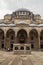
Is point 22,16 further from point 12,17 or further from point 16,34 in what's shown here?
point 16,34

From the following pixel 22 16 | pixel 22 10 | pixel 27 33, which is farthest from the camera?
pixel 22 10

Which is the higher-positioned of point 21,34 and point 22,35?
point 21,34

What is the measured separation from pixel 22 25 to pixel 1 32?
6434mm

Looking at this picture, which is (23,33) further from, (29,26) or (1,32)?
(1,32)

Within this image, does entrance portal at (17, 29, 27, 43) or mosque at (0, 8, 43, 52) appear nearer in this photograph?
mosque at (0, 8, 43, 52)

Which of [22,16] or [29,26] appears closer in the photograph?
[29,26]

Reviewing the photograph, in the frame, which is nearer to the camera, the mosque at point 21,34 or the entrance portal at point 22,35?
the mosque at point 21,34

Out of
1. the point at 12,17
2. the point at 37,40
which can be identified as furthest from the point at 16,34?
the point at 12,17

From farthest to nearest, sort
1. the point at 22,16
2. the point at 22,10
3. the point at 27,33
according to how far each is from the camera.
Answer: the point at 22,10 < the point at 22,16 < the point at 27,33

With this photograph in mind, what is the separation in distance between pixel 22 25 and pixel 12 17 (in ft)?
30.1

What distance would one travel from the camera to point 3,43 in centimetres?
4525

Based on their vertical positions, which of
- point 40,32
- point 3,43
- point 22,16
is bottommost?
point 3,43

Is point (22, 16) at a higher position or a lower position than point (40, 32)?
higher

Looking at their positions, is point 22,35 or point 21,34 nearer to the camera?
point 22,35
